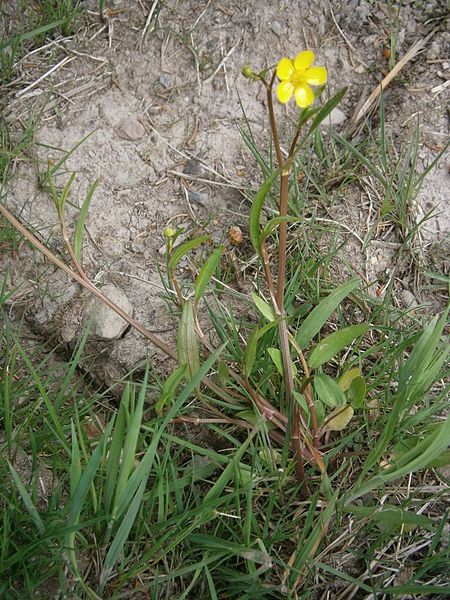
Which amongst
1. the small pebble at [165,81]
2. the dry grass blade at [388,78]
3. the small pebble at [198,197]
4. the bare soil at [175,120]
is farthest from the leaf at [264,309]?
the small pebble at [165,81]

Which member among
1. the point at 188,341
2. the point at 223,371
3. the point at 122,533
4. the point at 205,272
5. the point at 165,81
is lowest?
the point at 122,533

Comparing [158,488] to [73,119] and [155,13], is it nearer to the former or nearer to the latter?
[73,119]

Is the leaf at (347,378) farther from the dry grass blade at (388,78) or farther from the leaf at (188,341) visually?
the dry grass blade at (388,78)

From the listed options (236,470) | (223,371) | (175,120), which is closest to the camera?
(236,470)

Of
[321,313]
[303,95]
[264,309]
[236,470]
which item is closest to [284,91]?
[303,95]

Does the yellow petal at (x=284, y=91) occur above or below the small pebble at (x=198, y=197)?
above

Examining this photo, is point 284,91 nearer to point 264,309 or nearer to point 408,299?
point 264,309
